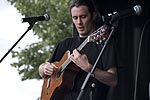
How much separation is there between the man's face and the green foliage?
5062mm

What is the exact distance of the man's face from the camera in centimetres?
290

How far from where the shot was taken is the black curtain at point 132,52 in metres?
3.57

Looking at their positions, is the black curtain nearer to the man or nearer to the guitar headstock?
the man

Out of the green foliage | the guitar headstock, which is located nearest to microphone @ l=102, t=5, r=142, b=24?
the guitar headstock

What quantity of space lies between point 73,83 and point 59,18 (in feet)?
18.7

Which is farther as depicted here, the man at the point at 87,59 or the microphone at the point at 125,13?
the man at the point at 87,59

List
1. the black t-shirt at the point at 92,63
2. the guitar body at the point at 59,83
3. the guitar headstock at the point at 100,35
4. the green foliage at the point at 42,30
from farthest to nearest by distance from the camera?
the green foliage at the point at 42,30, the guitar body at the point at 59,83, the black t-shirt at the point at 92,63, the guitar headstock at the point at 100,35

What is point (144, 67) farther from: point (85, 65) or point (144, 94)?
point (85, 65)

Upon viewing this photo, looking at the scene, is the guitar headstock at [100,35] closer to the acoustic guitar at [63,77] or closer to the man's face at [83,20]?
the acoustic guitar at [63,77]

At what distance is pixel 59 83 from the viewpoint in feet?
9.98

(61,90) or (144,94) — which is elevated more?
(61,90)

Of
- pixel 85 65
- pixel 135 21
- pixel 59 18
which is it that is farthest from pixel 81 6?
pixel 59 18

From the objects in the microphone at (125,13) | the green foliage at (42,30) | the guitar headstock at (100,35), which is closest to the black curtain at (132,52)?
the guitar headstock at (100,35)

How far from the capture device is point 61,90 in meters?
3.03
